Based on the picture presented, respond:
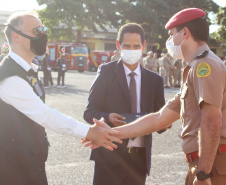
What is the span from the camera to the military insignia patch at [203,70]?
238 centimetres

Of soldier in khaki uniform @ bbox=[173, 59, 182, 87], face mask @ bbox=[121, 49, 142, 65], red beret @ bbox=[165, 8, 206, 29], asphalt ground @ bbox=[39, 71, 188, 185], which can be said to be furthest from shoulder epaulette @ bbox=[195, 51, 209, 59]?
soldier in khaki uniform @ bbox=[173, 59, 182, 87]

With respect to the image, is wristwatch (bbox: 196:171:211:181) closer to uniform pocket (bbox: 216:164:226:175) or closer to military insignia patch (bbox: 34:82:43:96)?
uniform pocket (bbox: 216:164:226:175)

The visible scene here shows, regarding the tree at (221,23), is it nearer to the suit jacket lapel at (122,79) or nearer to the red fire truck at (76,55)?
the red fire truck at (76,55)

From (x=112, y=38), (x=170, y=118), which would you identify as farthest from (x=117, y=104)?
(x=112, y=38)

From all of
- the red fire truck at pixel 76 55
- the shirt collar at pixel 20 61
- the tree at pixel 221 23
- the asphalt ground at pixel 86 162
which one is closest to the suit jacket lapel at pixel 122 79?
the shirt collar at pixel 20 61

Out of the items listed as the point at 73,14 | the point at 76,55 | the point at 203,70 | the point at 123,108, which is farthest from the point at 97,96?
the point at 73,14

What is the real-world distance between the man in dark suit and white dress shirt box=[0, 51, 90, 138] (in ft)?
1.83

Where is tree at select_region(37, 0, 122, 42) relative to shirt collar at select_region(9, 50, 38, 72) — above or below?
below

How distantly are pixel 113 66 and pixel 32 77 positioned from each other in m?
0.98

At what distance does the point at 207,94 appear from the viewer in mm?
2352

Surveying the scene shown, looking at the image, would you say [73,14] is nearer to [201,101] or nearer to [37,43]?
[37,43]

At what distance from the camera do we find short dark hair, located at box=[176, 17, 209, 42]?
103 inches

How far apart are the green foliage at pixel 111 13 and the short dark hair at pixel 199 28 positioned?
4564 centimetres

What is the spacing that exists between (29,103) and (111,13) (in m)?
48.9
